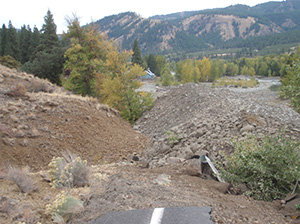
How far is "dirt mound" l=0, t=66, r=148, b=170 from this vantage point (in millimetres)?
10047

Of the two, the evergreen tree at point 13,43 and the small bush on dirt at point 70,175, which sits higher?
the evergreen tree at point 13,43

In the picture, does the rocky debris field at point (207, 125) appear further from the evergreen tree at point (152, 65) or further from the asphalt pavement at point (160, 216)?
the evergreen tree at point (152, 65)

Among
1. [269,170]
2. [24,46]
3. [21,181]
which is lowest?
[269,170]

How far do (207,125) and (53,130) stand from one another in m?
7.64

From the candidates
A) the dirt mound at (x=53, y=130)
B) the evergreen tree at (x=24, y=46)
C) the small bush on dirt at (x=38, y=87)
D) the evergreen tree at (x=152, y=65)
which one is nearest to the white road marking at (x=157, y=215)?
the dirt mound at (x=53, y=130)

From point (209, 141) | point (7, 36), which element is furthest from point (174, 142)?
point (7, 36)

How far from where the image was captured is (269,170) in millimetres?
7273

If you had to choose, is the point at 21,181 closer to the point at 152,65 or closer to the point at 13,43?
the point at 13,43

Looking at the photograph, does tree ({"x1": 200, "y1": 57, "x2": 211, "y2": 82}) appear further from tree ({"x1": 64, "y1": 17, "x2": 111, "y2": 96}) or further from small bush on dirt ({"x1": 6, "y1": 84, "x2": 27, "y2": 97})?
small bush on dirt ({"x1": 6, "y1": 84, "x2": 27, "y2": 97})

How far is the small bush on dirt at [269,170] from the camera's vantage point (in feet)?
22.6

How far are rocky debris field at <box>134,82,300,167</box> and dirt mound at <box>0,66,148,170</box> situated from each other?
197 cm

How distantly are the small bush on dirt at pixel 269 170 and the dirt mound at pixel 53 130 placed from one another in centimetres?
632

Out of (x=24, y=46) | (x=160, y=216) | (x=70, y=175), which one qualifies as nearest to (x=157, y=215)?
(x=160, y=216)

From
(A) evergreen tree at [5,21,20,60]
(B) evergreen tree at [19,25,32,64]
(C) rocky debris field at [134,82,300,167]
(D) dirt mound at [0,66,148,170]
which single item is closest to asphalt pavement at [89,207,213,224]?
(C) rocky debris field at [134,82,300,167]
